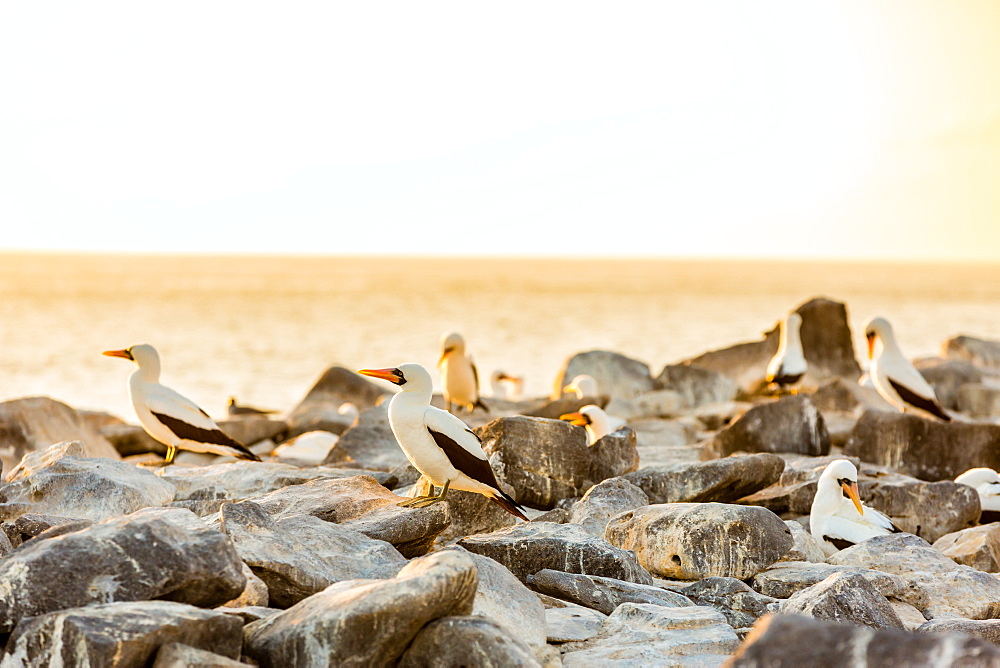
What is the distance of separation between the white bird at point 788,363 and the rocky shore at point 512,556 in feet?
16.1

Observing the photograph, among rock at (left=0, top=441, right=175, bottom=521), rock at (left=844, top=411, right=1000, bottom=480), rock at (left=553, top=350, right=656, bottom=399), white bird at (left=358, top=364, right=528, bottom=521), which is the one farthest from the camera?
rock at (left=553, top=350, right=656, bottom=399)

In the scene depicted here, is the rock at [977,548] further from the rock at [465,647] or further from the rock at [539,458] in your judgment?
the rock at [465,647]

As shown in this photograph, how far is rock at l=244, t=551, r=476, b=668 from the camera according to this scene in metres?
4.04

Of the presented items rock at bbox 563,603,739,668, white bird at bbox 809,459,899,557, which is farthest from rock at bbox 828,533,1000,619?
rock at bbox 563,603,739,668

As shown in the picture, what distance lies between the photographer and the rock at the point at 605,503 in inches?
273

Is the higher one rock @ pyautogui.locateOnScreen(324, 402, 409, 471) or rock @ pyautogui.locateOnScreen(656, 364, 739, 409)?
rock @ pyautogui.locateOnScreen(324, 402, 409, 471)

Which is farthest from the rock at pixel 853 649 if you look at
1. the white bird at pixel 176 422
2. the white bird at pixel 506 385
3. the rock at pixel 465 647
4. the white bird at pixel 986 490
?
the white bird at pixel 506 385

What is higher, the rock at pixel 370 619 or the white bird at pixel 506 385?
the rock at pixel 370 619

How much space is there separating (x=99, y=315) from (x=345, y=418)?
46384 millimetres

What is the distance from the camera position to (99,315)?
185 feet

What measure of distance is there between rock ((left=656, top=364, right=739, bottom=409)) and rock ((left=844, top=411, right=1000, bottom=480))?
20.5 feet

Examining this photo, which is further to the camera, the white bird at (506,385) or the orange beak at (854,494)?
the white bird at (506,385)

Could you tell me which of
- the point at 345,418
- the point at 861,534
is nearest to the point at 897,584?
the point at 861,534

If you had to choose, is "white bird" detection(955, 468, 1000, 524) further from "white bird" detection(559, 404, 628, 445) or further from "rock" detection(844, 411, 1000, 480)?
"white bird" detection(559, 404, 628, 445)
